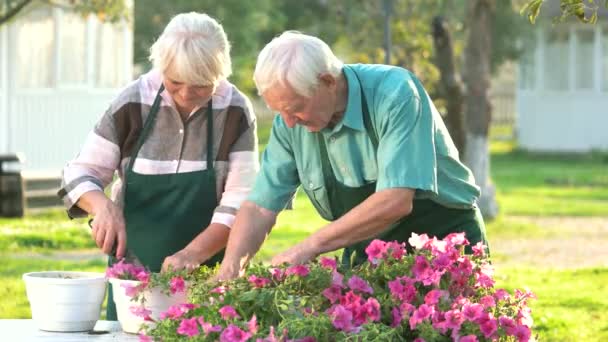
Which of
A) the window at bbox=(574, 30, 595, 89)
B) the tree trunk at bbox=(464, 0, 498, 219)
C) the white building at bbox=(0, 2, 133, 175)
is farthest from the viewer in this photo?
the window at bbox=(574, 30, 595, 89)

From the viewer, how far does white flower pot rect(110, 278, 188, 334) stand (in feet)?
12.4

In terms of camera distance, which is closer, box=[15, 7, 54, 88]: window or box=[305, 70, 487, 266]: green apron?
box=[305, 70, 487, 266]: green apron

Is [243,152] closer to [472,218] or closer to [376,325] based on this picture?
[472,218]

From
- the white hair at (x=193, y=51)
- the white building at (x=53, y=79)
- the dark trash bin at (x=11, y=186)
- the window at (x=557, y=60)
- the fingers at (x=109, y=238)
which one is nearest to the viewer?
Answer: the white hair at (x=193, y=51)

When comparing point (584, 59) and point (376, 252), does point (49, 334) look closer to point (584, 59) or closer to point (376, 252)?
point (376, 252)

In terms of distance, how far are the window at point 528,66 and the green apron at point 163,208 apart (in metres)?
28.3

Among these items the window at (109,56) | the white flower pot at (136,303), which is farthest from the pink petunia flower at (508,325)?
the window at (109,56)

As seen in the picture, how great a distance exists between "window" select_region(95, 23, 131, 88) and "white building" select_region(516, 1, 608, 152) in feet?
39.4

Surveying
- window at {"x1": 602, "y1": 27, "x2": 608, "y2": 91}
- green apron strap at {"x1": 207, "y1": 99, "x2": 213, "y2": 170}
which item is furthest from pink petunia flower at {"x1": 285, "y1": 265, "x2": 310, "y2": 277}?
window at {"x1": 602, "y1": 27, "x2": 608, "y2": 91}

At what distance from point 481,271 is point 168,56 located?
1.13 m

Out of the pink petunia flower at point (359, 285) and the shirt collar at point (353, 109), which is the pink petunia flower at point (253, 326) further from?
the shirt collar at point (353, 109)

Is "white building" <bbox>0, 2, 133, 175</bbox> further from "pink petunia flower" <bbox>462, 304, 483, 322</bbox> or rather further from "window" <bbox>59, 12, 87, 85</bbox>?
"pink petunia flower" <bbox>462, 304, 483, 322</bbox>

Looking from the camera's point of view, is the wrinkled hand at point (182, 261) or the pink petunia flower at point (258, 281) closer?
the pink petunia flower at point (258, 281)

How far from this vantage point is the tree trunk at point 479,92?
16344mm
